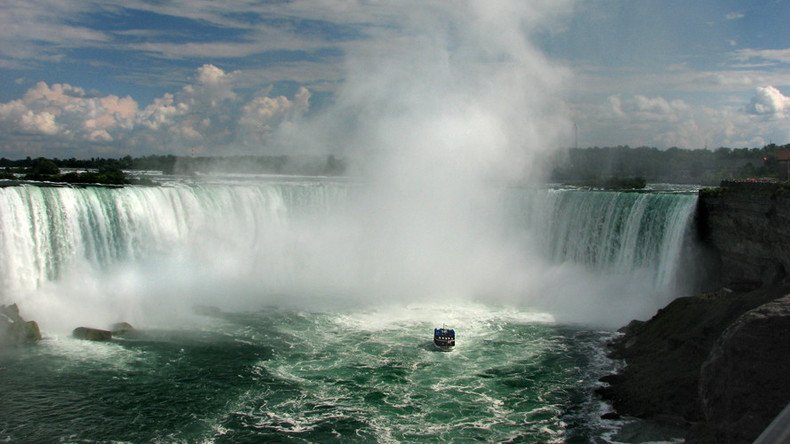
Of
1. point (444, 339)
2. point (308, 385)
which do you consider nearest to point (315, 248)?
point (444, 339)

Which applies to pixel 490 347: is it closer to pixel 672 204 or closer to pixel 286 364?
pixel 286 364

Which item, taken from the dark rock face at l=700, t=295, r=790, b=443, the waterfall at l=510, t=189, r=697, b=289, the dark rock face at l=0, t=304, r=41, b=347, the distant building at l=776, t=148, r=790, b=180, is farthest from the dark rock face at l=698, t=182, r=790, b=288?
→ the dark rock face at l=0, t=304, r=41, b=347

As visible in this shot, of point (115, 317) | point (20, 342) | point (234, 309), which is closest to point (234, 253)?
point (234, 309)

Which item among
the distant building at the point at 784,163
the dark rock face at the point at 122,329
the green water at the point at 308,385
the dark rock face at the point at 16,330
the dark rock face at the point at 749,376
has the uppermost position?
the distant building at the point at 784,163

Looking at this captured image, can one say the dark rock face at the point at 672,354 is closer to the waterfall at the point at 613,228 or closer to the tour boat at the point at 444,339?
the tour boat at the point at 444,339

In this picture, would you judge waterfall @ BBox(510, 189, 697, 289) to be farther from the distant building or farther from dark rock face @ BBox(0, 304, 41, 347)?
dark rock face @ BBox(0, 304, 41, 347)

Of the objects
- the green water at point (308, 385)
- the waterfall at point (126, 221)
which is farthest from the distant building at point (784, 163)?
the waterfall at point (126, 221)
